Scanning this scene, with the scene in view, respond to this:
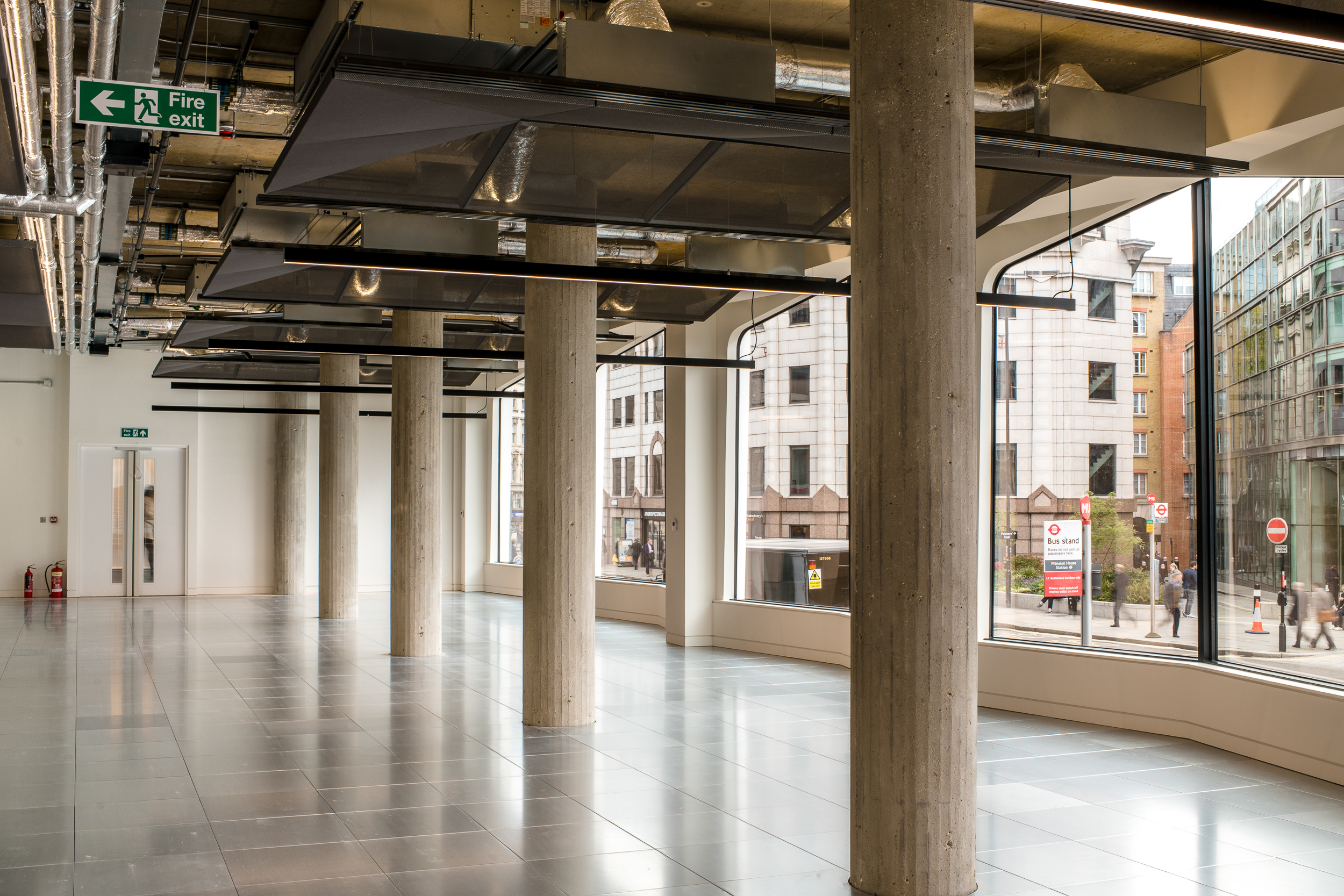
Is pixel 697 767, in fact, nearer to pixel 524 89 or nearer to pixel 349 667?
pixel 524 89

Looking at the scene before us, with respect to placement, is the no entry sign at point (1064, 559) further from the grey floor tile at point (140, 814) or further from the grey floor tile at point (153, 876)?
the grey floor tile at point (153, 876)

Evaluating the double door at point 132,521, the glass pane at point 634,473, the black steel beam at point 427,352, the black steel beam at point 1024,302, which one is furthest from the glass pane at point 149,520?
the black steel beam at point 1024,302

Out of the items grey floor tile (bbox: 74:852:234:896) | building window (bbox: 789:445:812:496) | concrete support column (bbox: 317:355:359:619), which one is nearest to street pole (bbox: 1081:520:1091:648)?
building window (bbox: 789:445:812:496)

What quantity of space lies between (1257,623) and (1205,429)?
1541 millimetres

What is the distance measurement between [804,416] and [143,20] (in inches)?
369

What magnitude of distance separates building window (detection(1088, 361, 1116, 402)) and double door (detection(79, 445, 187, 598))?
17.8 m

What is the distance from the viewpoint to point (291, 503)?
22156 mm

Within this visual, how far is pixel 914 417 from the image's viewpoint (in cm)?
491

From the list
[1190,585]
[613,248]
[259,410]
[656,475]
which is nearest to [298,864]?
[1190,585]

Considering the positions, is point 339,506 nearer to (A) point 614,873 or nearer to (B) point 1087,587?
(B) point 1087,587

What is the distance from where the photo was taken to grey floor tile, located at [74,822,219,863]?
5.63m

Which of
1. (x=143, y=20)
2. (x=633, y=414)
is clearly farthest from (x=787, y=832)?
(x=633, y=414)

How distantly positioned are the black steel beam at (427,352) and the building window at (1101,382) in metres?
3.84

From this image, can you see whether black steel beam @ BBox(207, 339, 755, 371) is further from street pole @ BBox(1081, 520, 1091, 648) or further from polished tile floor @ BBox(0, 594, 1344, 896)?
street pole @ BBox(1081, 520, 1091, 648)
